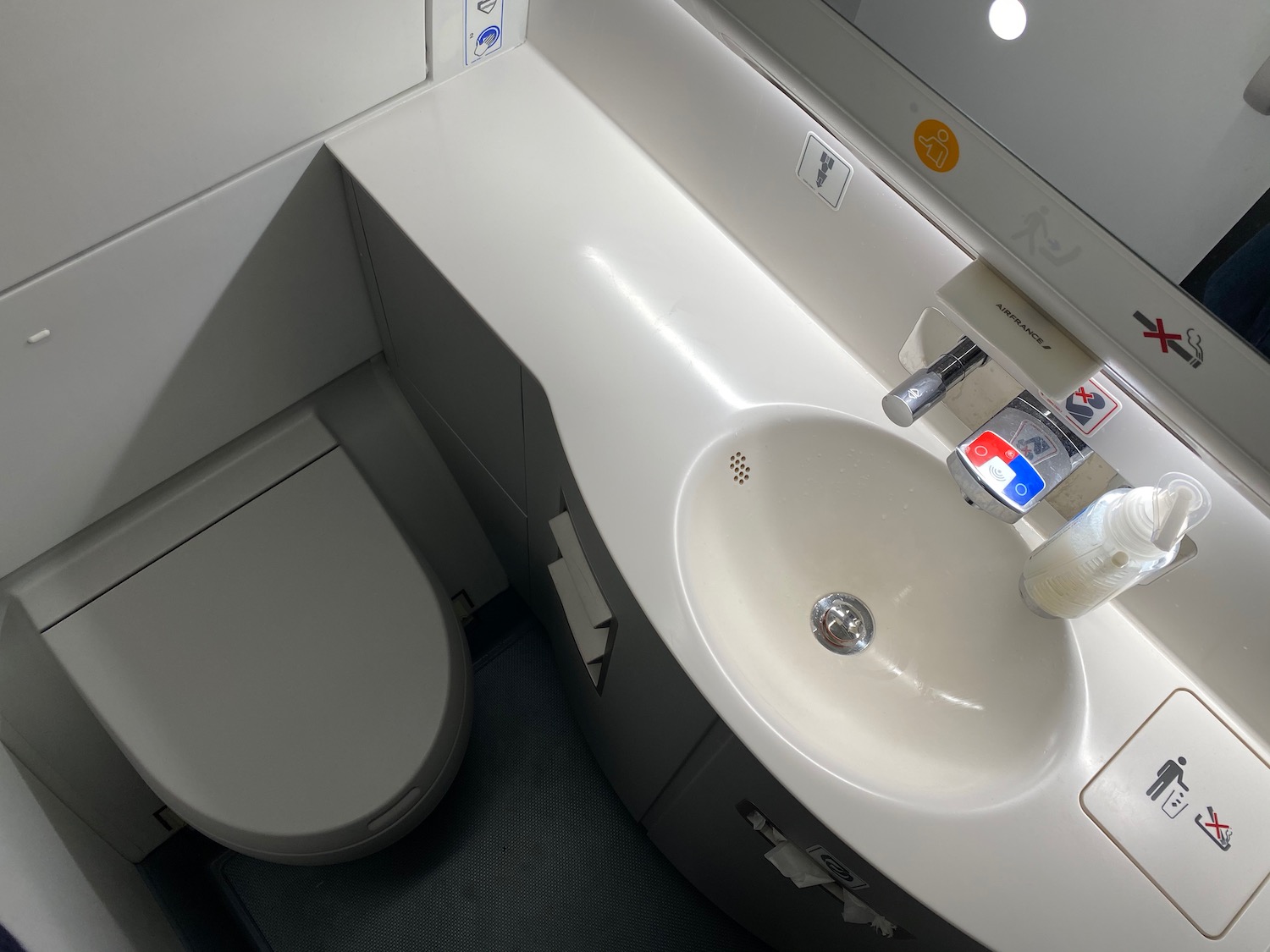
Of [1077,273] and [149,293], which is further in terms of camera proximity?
[149,293]

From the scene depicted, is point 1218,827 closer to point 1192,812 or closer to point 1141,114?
point 1192,812

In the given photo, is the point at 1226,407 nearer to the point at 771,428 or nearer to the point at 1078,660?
the point at 1078,660

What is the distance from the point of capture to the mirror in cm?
59

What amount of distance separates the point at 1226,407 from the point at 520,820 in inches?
45.9

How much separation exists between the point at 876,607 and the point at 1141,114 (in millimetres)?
491

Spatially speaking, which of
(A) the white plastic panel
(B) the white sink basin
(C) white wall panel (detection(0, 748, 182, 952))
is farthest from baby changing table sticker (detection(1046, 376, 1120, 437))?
(C) white wall panel (detection(0, 748, 182, 952))

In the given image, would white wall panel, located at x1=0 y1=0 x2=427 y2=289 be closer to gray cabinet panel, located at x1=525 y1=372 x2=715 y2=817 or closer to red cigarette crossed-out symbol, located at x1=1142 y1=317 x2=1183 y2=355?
gray cabinet panel, located at x1=525 y1=372 x2=715 y2=817

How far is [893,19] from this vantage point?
Result: 722 mm

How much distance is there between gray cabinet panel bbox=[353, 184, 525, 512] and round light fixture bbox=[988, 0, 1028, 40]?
49cm

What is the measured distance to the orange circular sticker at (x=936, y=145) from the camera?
2.29 ft

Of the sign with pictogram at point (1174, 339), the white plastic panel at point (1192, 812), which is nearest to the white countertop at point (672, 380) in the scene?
the white plastic panel at point (1192, 812)

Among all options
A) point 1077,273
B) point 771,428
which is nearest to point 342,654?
point 771,428

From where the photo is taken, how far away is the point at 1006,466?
29.2 inches

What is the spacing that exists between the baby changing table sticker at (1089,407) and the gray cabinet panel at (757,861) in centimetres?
39
